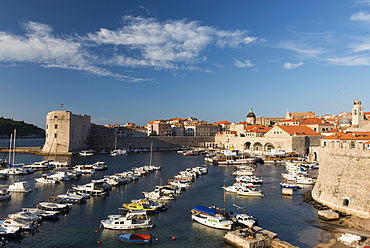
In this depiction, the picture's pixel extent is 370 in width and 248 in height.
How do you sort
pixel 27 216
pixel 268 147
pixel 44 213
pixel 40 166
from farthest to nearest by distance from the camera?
pixel 268 147 < pixel 40 166 < pixel 44 213 < pixel 27 216

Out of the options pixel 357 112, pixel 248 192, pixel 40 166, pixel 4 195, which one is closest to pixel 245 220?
pixel 248 192

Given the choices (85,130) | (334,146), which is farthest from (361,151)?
(85,130)

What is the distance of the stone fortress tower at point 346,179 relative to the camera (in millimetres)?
15898

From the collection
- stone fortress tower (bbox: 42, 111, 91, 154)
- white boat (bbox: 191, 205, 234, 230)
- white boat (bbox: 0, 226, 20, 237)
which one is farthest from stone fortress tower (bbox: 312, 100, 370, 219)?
stone fortress tower (bbox: 42, 111, 91, 154)

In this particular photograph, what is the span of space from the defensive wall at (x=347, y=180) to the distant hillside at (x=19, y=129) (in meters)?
150

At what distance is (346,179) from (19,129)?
526 feet

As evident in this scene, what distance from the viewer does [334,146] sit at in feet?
60.8

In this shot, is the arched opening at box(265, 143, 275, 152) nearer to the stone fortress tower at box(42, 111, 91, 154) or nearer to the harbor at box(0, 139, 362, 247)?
the harbor at box(0, 139, 362, 247)

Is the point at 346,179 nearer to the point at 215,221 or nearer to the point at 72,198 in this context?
the point at 215,221

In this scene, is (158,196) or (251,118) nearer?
(158,196)

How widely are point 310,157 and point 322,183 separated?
2753 cm

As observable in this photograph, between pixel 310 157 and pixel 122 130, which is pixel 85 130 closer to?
pixel 122 130

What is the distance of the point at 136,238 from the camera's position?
1386cm

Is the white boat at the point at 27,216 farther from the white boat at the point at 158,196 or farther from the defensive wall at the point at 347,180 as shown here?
the defensive wall at the point at 347,180
